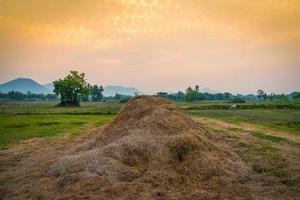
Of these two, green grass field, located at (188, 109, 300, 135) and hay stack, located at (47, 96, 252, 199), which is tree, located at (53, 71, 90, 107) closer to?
green grass field, located at (188, 109, 300, 135)

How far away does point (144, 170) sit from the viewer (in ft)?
37.6

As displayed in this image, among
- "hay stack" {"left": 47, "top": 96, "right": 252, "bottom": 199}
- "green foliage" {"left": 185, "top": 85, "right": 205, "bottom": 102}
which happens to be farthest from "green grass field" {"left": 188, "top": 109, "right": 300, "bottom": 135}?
"green foliage" {"left": 185, "top": 85, "right": 205, "bottom": 102}

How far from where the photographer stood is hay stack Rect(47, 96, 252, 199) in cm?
988

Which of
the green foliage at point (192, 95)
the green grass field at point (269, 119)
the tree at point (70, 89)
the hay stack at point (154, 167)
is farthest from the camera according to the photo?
the green foliage at point (192, 95)

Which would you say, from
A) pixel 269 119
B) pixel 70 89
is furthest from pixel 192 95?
pixel 269 119

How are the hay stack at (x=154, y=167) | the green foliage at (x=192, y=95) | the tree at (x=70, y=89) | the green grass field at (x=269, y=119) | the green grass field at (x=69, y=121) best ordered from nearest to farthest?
the hay stack at (x=154, y=167) < the green grass field at (x=69, y=121) < the green grass field at (x=269, y=119) < the tree at (x=70, y=89) < the green foliage at (x=192, y=95)

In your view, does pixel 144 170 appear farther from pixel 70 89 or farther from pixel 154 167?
pixel 70 89

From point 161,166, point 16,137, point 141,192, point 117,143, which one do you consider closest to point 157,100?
point 117,143

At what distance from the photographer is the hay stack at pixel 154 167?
32.4 ft

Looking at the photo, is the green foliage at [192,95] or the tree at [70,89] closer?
the tree at [70,89]

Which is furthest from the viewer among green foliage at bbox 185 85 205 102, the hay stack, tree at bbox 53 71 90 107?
green foliage at bbox 185 85 205 102

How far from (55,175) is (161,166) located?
374 centimetres

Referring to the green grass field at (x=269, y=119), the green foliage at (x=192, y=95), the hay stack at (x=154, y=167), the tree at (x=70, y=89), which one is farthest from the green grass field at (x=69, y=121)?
the green foliage at (x=192, y=95)

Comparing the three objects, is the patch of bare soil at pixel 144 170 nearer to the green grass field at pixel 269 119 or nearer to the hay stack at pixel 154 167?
the hay stack at pixel 154 167
